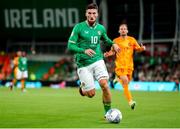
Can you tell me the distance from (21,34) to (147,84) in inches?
656

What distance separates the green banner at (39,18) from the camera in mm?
49969

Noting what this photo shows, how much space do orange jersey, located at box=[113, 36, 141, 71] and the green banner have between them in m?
27.8

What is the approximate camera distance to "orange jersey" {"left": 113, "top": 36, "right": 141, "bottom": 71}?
2079 cm

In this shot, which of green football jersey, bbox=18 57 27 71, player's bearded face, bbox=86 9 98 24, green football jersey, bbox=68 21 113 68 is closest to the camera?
player's bearded face, bbox=86 9 98 24

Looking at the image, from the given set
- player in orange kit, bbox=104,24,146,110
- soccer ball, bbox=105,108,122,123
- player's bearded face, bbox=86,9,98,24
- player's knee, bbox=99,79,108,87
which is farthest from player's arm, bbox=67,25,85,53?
player in orange kit, bbox=104,24,146,110

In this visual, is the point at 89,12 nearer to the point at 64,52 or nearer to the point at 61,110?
the point at 61,110

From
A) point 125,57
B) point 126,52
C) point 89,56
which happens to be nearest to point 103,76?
point 89,56

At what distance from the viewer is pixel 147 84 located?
135 feet

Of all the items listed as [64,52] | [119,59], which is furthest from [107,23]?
[119,59]

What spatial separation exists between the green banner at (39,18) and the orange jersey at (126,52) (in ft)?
91.3

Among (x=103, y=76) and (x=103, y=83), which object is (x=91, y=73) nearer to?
→ (x=103, y=76)

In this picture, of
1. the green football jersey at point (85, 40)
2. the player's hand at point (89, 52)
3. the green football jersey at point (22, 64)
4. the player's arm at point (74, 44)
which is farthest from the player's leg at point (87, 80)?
Answer: the green football jersey at point (22, 64)

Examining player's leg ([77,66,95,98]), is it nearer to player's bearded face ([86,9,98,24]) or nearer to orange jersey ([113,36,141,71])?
player's bearded face ([86,9,98,24])

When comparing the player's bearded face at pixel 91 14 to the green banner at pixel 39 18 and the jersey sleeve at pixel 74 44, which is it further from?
the green banner at pixel 39 18
